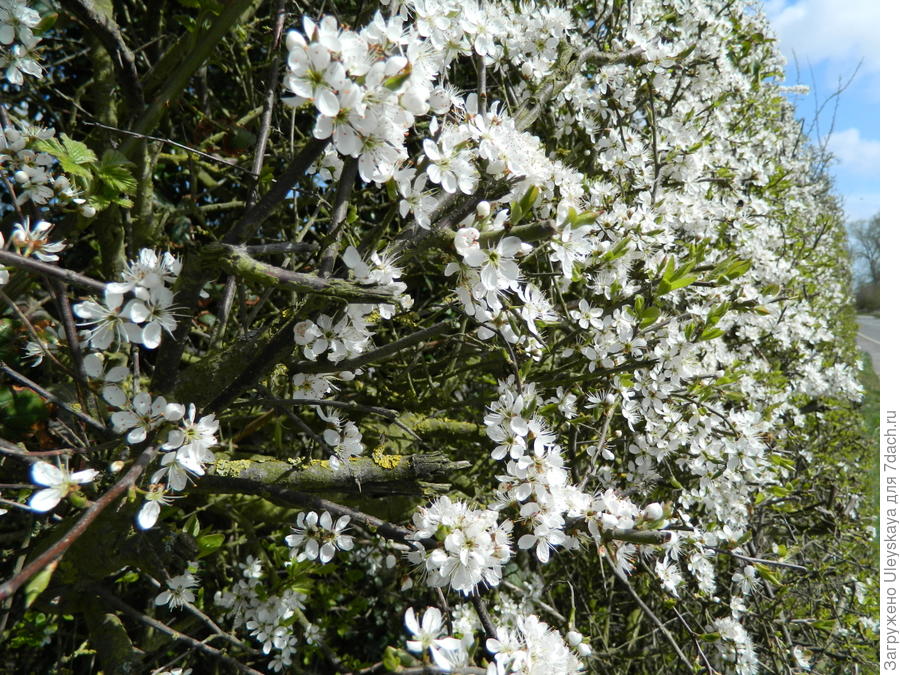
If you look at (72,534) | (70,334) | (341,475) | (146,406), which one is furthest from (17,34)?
(341,475)

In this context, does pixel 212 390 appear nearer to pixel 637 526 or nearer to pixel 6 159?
pixel 6 159

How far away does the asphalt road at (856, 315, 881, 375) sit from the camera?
18172 millimetres

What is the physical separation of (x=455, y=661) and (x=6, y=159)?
1656 mm

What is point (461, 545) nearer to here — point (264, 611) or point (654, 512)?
point (654, 512)

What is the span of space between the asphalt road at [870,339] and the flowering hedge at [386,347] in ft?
47.8

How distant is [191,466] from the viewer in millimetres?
1053

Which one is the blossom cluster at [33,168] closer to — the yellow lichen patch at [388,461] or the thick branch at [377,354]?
the thick branch at [377,354]

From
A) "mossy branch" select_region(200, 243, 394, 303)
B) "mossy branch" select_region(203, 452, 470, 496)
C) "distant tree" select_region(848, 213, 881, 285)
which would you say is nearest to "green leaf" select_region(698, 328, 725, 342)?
"mossy branch" select_region(203, 452, 470, 496)

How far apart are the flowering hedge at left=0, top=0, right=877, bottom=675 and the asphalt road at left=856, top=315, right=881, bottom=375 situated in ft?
47.8

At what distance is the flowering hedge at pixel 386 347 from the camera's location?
3.77ft

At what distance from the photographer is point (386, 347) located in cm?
130

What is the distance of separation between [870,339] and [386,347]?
25297 millimetres

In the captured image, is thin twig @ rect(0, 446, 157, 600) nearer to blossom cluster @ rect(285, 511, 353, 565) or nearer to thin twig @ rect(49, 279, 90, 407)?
thin twig @ rect(49, 279, 90, 407)

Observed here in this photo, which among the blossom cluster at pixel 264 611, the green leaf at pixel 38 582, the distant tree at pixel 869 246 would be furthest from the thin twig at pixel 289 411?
the distant tree at pixel 869 246
